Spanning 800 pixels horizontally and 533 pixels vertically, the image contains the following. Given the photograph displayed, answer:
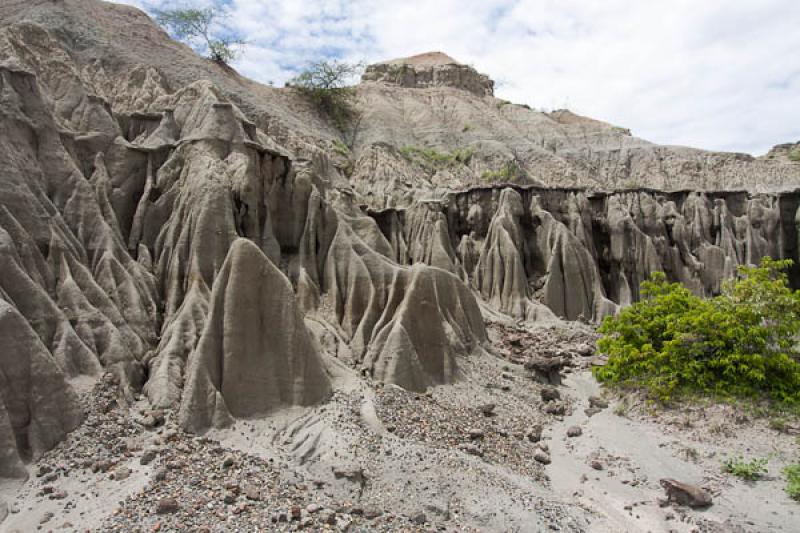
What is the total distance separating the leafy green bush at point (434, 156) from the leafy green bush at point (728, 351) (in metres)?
31.1

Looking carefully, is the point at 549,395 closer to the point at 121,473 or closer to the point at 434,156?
the point at 121,473

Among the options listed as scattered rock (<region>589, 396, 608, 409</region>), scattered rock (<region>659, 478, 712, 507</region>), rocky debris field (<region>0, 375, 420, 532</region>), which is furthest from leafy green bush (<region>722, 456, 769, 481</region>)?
rocky debris field (<region>0, 375, 420, 532</region>)

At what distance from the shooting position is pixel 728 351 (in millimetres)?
15820

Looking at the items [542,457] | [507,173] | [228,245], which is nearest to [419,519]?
[542,457]

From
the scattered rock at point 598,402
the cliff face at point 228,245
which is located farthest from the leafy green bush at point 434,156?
the scattered rock at point 598,402

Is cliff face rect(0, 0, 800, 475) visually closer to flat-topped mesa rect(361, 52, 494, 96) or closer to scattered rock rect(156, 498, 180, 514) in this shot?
scattered rock rect(156, 498, 180, 514)

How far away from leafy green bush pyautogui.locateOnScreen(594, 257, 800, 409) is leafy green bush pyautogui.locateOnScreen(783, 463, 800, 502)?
10.7 feet

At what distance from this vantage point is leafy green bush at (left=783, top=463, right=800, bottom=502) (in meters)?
10.9

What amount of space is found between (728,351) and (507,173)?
3036 centimetres

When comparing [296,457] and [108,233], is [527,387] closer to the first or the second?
[296,457]

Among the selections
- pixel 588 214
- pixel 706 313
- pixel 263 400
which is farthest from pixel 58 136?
pixel 588 214

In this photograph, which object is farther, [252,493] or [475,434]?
[475,434]

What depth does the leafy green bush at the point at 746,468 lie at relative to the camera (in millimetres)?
11766

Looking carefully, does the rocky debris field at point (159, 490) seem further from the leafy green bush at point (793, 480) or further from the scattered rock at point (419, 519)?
the leafy green bush at point (793, 480)
